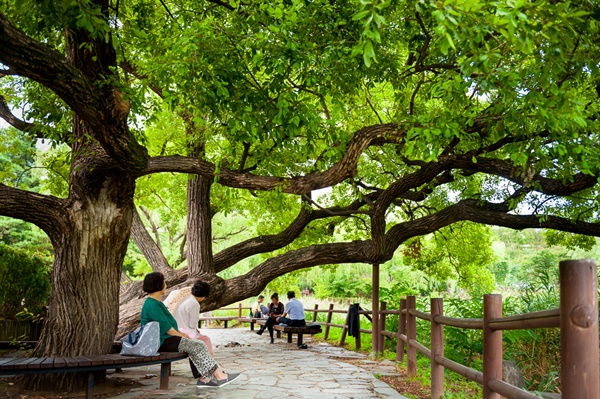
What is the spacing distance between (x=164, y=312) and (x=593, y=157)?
6054mm

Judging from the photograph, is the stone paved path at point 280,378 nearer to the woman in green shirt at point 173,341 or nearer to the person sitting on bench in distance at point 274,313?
the woman in green shirt at point 173,341

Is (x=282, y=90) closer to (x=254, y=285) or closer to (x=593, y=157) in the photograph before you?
(x=593, y=157)

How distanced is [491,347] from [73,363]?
13.5ft

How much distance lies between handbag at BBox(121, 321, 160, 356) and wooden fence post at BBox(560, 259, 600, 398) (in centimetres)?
503

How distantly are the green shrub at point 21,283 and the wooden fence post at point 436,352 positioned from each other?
20.1 ft

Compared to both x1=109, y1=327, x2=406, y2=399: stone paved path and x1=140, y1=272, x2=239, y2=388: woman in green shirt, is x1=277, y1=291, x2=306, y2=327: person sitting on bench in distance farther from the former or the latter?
x1=140, y1=272, x2=239, y2=388: woman in green shirt

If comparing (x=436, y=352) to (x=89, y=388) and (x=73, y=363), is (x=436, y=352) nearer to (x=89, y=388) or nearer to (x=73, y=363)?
(x=89, y=388)

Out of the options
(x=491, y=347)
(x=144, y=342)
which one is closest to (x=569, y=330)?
(x=491, y=347)

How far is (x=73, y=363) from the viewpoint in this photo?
6105mm

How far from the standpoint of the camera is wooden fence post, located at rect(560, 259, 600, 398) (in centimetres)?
316

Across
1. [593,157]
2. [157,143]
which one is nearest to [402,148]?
[593,157]

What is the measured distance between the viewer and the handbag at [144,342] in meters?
7.02

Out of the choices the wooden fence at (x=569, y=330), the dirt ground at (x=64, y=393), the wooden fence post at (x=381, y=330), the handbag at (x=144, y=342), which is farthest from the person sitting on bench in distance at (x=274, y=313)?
the wooden fence at (x=569, y=330)

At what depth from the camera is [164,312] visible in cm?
751
